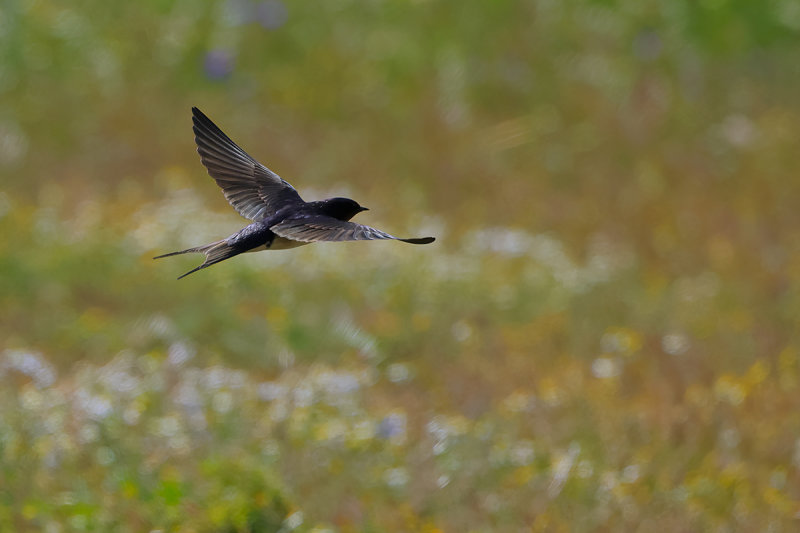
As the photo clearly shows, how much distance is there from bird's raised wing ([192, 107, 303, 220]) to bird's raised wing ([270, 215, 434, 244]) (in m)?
0.41

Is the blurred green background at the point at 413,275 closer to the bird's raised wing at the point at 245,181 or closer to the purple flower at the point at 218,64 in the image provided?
the purple flower at the point at 218,64

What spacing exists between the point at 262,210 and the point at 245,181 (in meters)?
0.11

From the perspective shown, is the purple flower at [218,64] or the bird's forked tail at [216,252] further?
the purple flower at [218,64]

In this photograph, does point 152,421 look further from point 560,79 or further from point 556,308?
point 560,79

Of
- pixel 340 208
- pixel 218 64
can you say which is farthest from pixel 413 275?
pixel 340 208

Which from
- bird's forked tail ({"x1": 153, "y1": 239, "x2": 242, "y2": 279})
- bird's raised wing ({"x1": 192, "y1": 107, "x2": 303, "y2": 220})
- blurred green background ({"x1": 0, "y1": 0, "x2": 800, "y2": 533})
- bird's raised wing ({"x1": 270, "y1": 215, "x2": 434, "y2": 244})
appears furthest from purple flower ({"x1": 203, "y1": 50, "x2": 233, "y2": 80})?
bird's raised wing ({"x1": 270, "y1": 215, "x2": 434, "y2": 244})

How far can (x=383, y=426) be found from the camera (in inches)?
190

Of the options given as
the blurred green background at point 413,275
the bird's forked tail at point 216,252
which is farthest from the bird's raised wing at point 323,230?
the blurred green background at point 413,275

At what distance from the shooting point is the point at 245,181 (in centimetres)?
271

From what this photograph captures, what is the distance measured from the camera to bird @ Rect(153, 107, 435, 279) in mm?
2021

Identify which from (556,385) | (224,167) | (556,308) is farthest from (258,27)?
(224,167)

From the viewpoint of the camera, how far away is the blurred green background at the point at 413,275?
175 inches

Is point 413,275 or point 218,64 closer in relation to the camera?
point 413,275

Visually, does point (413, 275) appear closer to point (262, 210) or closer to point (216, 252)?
point (262, 210)
